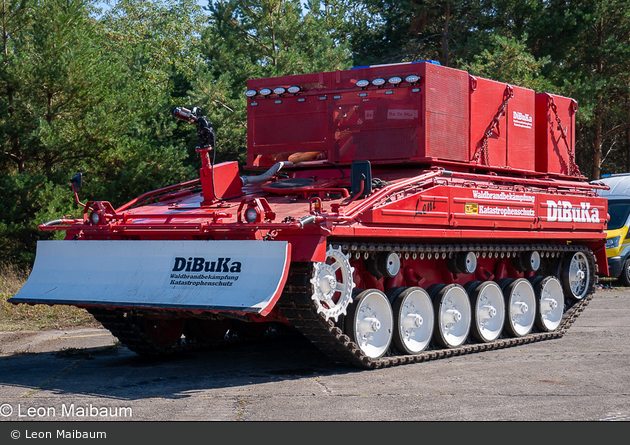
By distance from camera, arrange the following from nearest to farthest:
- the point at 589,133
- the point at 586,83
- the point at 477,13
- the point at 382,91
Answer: the point at 382,91 → the point at 586,83 → the point at 477,13 → the point at 589,133

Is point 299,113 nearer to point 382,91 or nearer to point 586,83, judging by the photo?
point 382,91

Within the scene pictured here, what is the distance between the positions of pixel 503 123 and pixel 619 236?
1047cm

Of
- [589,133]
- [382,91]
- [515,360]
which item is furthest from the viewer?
[589,133]

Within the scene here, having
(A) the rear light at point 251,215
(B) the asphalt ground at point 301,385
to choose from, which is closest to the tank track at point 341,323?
(B) the asphalt ground at point 301,385

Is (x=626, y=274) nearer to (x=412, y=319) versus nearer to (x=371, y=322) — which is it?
(x=412, y=319)

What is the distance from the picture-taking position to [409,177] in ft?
31.6

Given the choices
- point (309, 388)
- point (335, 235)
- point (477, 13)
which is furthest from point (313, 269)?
point (477, 13)

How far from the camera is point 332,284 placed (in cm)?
818

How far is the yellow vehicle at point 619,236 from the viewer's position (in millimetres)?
20453

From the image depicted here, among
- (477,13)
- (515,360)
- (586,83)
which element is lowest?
(515,360)

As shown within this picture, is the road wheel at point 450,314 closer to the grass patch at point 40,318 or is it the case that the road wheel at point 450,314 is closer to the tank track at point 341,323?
the tank track at point 341,323

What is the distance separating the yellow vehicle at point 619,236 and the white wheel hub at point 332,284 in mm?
13961

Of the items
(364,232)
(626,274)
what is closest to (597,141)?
(626,274)

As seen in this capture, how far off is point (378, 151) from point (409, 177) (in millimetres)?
943
